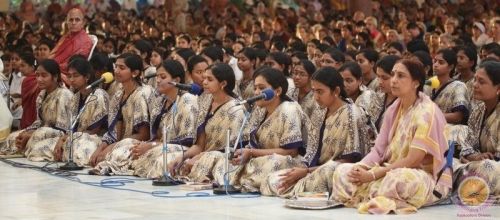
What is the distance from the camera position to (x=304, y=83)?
10195mm

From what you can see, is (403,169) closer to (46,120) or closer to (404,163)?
(404,163)

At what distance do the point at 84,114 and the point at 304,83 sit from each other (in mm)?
2094

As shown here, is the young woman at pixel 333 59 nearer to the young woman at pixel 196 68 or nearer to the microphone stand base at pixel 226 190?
the young woman at pixel 196 68

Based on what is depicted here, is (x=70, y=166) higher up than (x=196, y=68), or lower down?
lower down

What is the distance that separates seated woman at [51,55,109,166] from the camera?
34.8 feet

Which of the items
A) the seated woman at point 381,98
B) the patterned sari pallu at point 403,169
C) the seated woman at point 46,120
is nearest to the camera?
the patterned sari pallu at point 403,169

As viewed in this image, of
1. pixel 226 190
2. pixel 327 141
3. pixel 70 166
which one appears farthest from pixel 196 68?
pixel 327 141

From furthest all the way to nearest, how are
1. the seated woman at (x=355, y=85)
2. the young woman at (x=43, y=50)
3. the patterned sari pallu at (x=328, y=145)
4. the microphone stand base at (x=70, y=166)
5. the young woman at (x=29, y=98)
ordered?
the young woman at (x=43, y=50), the young woman at (x=29, y=98), the microphone stand base at (x=70, y=166), the seated woman at (x=355, y=85), the patterned sari pallu at (x=328, y=145)

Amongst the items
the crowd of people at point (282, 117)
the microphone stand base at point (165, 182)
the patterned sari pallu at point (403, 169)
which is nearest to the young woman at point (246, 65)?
the crowd of people at point (282, 117)

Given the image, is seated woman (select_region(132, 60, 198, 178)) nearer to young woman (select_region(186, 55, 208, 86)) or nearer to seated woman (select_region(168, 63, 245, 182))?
seated woman (select_region(168, 63, 245, 182))

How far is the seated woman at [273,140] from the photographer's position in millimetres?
8672

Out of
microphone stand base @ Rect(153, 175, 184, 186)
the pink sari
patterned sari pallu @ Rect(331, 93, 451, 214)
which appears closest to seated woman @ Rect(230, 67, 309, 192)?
microphone stand base @ Rect(153, 175, 184, 186)

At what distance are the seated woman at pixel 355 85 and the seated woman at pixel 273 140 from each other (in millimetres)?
934

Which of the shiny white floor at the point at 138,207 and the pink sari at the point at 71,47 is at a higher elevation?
the pink sari at the point at 71,47
